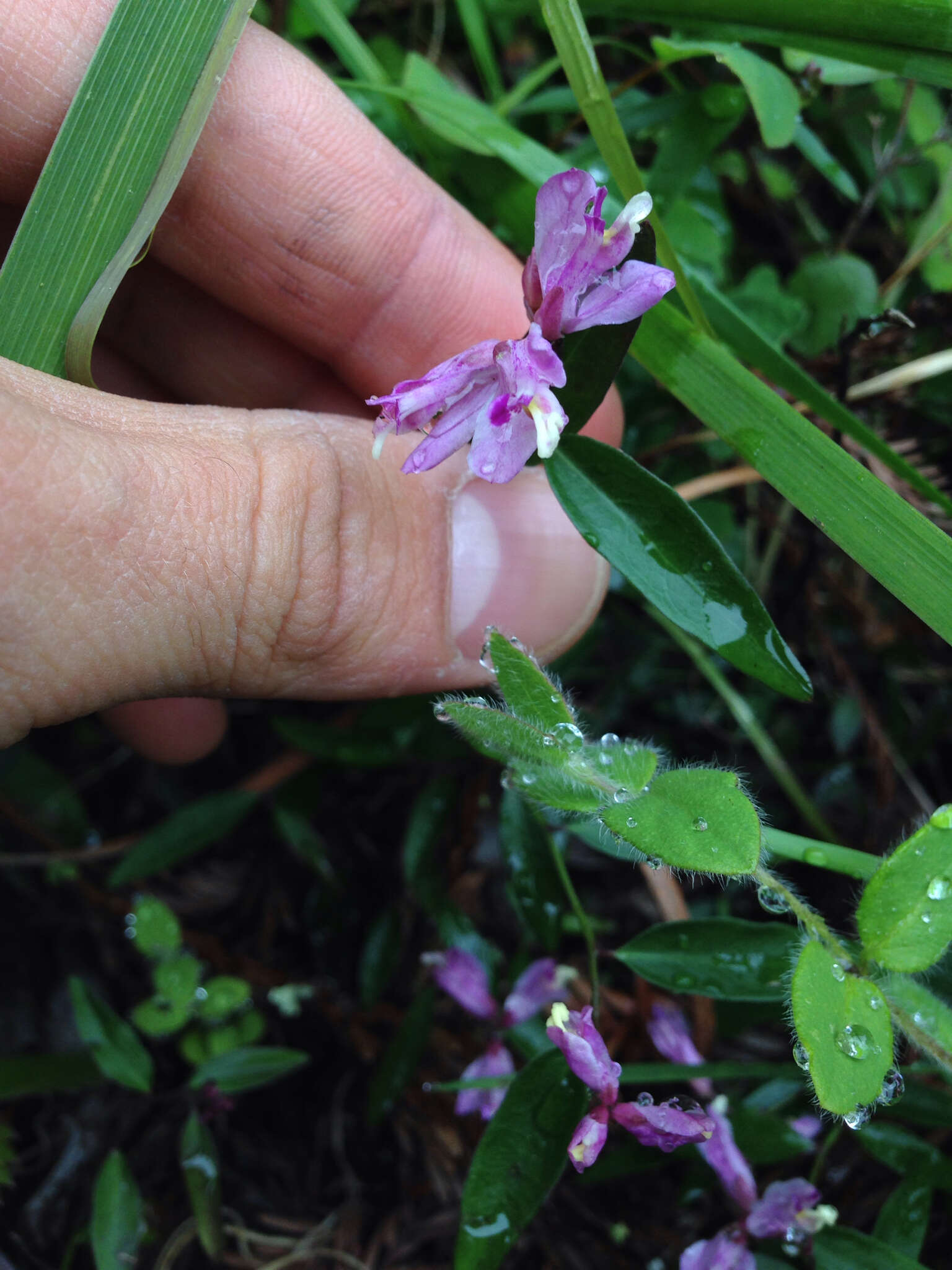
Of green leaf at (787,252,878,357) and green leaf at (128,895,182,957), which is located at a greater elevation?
green leaf at (787,252,878,357)

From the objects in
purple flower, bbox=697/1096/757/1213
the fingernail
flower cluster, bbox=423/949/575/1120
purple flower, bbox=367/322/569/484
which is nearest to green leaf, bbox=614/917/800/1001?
purple flower, bbox=697/1096/757/1213

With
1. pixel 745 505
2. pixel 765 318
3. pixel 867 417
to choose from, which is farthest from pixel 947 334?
pixel 745 505

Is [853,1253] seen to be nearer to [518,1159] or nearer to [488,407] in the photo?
[518,1159]

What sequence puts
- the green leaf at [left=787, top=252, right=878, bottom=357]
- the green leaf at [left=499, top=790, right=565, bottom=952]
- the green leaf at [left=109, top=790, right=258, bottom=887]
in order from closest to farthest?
the green leaf at [left=499, top=790, right=565, bottom=952] → the green leaf at [left=787, top=252, right=878, bottom=357] → the green leaf at [left=109, top=790, right=258, bottom=887]

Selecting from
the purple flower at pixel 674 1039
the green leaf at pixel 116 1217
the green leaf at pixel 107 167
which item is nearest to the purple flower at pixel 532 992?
the purple flower at pixel 674 1039

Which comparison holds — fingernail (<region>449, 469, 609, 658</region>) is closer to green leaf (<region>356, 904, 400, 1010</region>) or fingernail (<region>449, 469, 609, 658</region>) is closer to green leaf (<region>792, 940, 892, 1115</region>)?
green leaf (<region>356, 904, 400, 1010</region>)

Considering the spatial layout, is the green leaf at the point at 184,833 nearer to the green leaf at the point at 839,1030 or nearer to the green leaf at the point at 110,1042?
the green leaf at the point at 110,1042
